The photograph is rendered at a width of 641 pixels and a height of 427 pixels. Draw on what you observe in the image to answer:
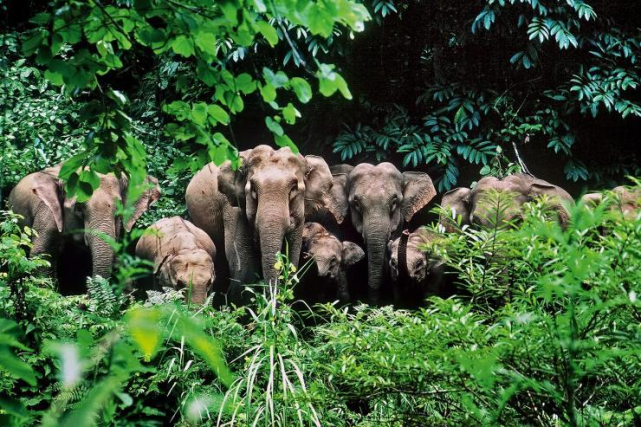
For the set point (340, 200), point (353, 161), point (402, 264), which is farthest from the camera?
point (353, 161)

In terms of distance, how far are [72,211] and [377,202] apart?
124 inches

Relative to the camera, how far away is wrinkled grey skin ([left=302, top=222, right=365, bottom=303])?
7.54 m

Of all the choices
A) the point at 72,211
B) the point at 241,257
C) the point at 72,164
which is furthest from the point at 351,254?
the point at 72,164

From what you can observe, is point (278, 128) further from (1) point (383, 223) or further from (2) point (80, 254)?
(2) point (80, 254)

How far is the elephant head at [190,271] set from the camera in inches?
262

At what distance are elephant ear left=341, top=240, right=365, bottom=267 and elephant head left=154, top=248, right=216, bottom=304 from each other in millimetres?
1604

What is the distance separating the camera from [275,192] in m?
6.86

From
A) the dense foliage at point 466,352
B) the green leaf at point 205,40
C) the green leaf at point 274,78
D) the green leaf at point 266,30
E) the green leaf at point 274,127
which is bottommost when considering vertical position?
the dense foliage at point 466,352

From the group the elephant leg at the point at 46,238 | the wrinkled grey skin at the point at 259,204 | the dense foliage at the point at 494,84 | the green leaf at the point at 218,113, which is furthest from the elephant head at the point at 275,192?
the green leaf at the point at 218,113

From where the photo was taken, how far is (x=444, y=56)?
388 inches

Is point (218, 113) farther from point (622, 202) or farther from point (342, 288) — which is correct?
point (342, 288)

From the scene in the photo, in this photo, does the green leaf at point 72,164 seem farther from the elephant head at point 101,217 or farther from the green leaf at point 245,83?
the elephant head at point 101,217

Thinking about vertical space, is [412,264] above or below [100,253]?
below

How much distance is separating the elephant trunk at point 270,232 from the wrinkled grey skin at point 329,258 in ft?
1.72
